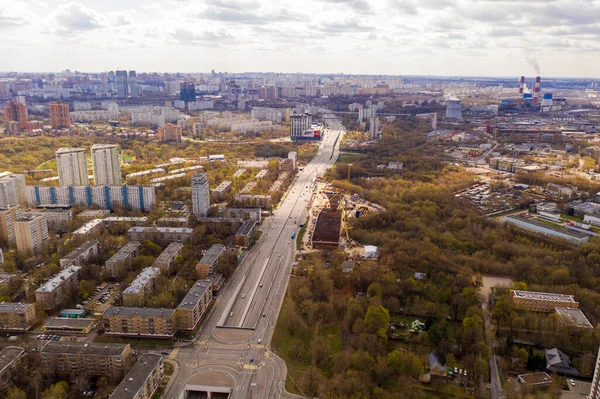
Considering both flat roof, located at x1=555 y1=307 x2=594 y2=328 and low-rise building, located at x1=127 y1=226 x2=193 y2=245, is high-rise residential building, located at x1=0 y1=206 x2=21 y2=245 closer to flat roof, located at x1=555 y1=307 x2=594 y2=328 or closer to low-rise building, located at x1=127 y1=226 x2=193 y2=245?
low-rise building, located at x1=127 y1=226 x2=193 y2=245

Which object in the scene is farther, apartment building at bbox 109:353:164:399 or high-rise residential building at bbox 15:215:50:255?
high-rise residential building at bbox 15:215:50:255

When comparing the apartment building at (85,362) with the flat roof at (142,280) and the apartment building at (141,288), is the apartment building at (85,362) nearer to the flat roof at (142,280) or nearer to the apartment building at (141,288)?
the apartment building at (141,288)

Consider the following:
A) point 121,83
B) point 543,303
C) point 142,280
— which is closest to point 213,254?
point 142,280

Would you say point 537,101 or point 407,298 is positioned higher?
point 537,101

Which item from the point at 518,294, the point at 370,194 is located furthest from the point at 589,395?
the point at 370,194

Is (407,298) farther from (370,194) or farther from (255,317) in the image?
(370,194)

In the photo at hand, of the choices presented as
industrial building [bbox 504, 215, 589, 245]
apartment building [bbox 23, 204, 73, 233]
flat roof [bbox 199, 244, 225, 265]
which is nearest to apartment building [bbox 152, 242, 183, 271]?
flat roof [bbox 199, 244, 225, 265]

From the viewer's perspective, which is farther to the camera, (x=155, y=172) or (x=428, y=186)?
(x=155, y=172)
